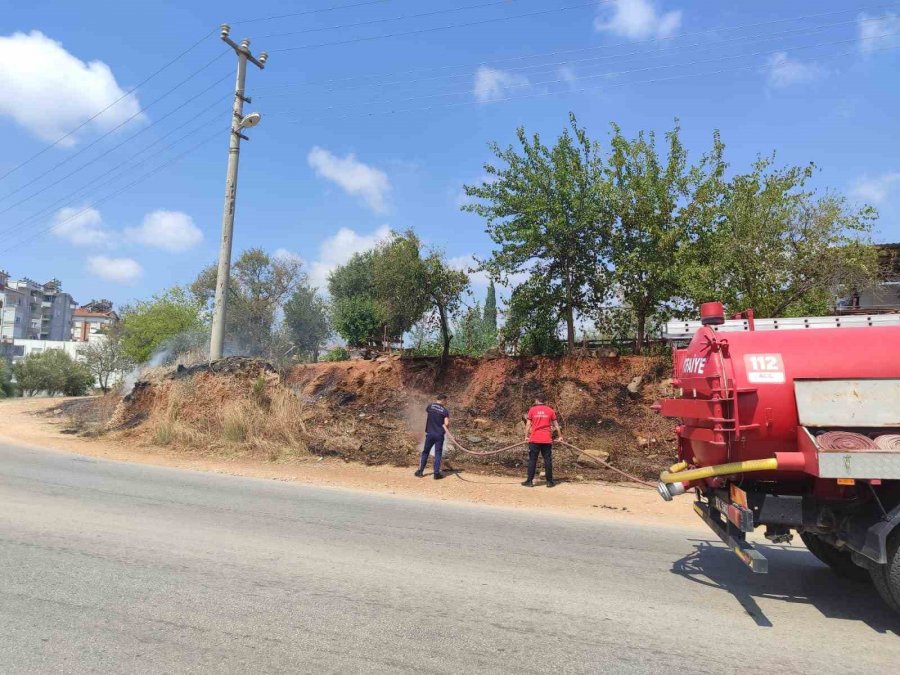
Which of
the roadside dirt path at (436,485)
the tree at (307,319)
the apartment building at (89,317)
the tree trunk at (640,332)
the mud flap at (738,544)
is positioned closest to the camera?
the mud flap at (738,544)

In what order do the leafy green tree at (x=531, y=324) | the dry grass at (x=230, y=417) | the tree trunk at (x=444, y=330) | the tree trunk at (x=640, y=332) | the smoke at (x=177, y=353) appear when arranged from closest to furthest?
A: the dry grass at (x=230, y=417)
the tree trunk at (x=640, y=332)
the leafy green tree at (x=531, y=324)
the tree trunk at (x=444, y=330)
the smoke at (x=177, y=353)

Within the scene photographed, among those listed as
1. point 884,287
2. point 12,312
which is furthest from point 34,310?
point 884,287

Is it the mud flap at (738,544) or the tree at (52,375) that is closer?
the mud flap at (738,544)

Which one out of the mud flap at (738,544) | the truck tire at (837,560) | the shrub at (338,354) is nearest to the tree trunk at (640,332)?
the truck tire at (837,560)

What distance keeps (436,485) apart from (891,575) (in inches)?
336

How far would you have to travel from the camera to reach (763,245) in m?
14.5

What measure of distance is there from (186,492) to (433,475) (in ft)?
16.2

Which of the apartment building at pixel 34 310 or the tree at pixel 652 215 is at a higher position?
the apartment building at pixel 34 310

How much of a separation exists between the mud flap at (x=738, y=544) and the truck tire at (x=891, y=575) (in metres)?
0.78

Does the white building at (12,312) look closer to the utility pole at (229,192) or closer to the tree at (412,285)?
the utility pole at (229,192)

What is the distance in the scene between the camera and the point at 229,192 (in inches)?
778

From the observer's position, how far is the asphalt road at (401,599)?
4.08 metres

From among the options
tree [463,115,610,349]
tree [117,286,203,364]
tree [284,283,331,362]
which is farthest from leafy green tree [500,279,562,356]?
tree [117,286,203,364]

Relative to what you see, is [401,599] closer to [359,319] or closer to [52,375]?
[359,319]
